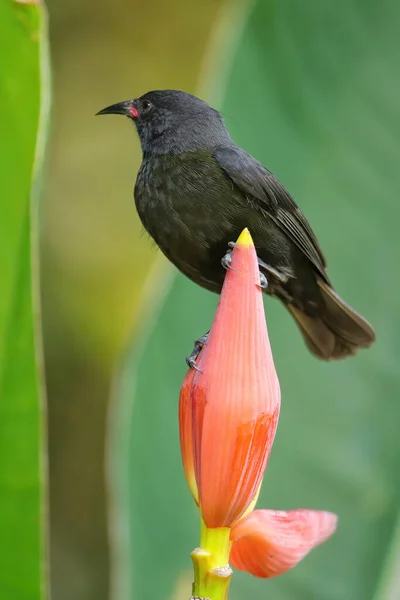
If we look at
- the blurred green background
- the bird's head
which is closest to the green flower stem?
the blurred green background

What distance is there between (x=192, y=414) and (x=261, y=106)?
0.66 m

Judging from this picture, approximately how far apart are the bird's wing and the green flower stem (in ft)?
1.54

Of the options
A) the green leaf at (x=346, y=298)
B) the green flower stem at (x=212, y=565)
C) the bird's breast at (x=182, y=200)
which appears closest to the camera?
the green flower stem at (x=212, y=565)

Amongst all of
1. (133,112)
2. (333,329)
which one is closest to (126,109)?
(133,112)

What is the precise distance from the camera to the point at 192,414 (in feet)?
2.39

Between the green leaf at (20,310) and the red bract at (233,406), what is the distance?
0.57 ft

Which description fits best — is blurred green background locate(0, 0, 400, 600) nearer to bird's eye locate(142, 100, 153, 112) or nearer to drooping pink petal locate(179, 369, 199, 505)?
bird's eye locate(142, 100, 153, 112)

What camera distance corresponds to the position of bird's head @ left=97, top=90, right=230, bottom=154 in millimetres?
1156

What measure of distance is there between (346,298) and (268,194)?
0.99ft

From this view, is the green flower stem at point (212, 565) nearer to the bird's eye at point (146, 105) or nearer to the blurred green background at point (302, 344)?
the blurred green background at point (302, 344)

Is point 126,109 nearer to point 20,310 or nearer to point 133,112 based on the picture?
point 133,112

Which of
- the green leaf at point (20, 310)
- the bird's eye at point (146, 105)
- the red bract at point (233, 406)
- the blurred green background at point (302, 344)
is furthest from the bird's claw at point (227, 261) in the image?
the bird's eye at point (146, 105)

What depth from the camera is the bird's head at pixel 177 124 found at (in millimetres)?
1156

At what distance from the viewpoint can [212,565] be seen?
708mm
